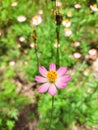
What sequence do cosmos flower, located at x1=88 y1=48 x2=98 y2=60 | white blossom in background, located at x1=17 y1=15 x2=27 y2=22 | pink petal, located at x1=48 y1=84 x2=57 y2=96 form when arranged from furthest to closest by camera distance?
white blossom in background, located at x1=17 y1=15 x2=27 y2=22 < cosmos flower, located at x1=88 y1=48 x2=98 y2=60 < pink petal, located at x1=48 y1=84 x2=57 y2=96

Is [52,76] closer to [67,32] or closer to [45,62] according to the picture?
[45,62]

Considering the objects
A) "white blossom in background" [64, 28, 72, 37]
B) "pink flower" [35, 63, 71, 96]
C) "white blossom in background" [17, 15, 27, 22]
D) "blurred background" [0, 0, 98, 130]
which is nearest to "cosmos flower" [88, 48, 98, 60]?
"blurred background" [0, 0, 98, 130]

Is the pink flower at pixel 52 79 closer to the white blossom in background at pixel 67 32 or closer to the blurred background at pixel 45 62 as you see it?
the blurred background at pixel 45 62

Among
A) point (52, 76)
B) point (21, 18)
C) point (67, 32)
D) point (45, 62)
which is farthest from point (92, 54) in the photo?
point (52, 76)

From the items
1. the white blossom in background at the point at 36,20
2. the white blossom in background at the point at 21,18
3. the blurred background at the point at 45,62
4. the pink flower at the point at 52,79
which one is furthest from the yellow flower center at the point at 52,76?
the white blossom in background at the point at 21,18

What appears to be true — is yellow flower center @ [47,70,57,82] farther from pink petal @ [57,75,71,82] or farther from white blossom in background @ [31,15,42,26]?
white blossom in background @ [31,15,42,26]

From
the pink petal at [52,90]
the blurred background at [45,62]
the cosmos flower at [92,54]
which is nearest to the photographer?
the pink petal at [52,90]

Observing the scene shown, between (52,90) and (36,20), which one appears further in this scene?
(36,20)

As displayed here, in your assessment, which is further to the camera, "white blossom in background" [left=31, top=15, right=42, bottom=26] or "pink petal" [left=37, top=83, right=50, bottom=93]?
"white blossom in background" [left=31, top=15, right=42, bottom=26]

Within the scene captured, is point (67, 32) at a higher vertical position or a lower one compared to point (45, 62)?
higher

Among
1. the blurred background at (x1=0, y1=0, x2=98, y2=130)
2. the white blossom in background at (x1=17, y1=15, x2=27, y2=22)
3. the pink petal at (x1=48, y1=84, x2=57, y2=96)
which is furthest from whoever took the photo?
the white blossom in background at (x1=17, y1=15, x2=27, y2=22)
